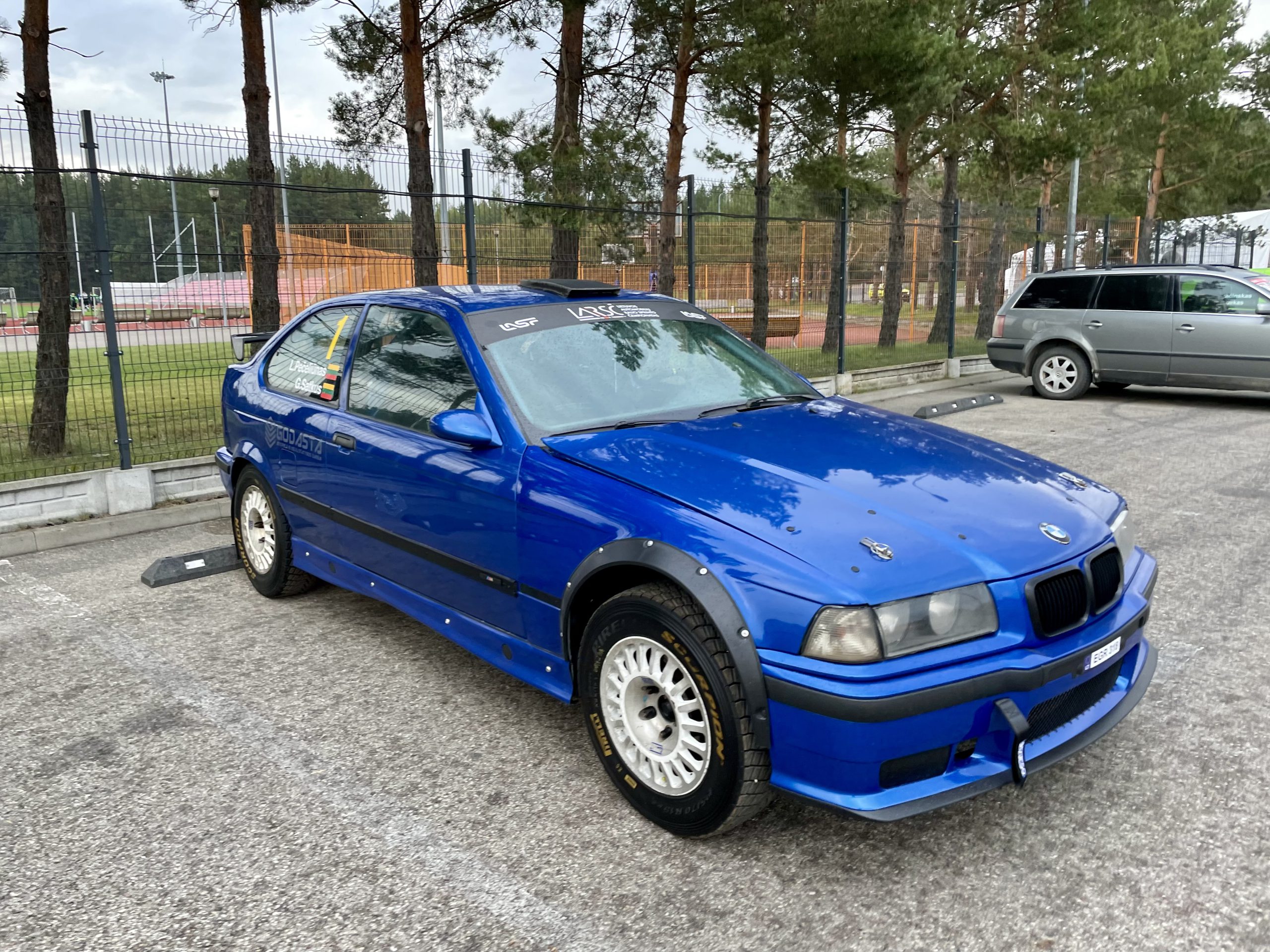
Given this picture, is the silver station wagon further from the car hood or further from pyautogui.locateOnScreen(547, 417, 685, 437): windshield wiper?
pyautogui.locateOnScreen(547, 417, 685, 437): windshield wiper

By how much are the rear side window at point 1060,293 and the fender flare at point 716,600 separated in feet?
36.8

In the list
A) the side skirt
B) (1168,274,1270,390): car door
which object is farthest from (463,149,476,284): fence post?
(1168,274,1270,390): car door

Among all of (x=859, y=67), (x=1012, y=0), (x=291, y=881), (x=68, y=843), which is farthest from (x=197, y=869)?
(x=1012, y=0)

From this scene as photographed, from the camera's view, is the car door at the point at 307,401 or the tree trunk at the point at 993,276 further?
the tree trunk at the point at 993,276

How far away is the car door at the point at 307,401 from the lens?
4406 mm

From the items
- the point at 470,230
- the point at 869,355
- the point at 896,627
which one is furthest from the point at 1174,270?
the point at 896,627

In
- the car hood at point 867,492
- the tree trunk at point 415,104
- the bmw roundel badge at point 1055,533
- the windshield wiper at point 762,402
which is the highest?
the tree trunk at point 415,104

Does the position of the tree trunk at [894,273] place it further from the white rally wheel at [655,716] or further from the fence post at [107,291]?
the white rally wheel at [655,716]

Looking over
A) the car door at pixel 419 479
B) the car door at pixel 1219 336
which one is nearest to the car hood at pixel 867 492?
the car door at pixel 419 479

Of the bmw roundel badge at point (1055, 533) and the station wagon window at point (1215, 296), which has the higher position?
the station wagon window at point (1215, 296)

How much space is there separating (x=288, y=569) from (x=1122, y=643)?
3.87 meters

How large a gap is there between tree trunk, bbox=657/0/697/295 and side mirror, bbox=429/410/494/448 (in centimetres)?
839

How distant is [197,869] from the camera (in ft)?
8.96

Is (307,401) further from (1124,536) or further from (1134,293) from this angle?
(1134,293)
